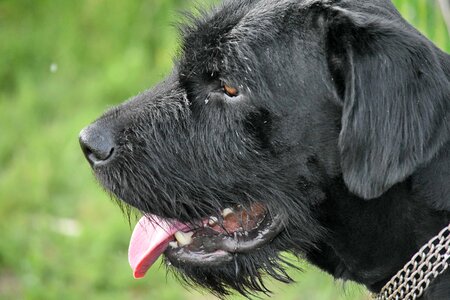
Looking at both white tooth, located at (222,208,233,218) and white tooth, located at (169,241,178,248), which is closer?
white tooth, located at (222,208,233,218)

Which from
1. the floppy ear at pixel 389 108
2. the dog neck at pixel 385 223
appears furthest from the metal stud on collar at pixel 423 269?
the floppy ear at pixel 389 108

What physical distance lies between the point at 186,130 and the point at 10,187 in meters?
3.03

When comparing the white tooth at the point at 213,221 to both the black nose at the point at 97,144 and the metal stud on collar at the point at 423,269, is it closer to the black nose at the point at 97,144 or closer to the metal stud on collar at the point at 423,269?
the black nose at the point at 97,144

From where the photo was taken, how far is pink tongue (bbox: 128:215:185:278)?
321 cm

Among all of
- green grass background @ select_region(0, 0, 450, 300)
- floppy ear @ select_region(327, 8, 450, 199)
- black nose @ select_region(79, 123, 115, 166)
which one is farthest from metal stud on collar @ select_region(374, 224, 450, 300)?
black nose @ select_region(79, 123, 115, 166)

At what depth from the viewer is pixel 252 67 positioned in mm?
2986

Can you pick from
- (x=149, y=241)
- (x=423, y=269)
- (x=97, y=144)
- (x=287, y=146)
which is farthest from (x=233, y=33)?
(x=423, y=269)

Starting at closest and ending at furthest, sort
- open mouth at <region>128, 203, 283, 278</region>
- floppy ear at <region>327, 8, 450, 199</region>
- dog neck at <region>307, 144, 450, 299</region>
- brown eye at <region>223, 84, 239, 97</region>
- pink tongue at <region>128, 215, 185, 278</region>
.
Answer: floppy ear at <region>327, 8, 450, 199</region>
dog neck at <region>307, 144, 450, 299</region>
brown eye at <region>223, 84, 239, 97</region>
open mouth at <region>128, 203, 283, 278</region>
pink tongue at <region>128, 215, 185, 278</region>

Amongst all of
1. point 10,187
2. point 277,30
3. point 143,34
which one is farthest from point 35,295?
point 143,34

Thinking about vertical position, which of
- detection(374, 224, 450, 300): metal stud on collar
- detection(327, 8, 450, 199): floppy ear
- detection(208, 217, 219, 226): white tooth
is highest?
detection(327, 8, 450, 199): floppy ear

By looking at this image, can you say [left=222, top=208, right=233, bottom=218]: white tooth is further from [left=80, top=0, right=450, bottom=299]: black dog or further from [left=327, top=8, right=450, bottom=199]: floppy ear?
[left=327, top=8, right=450, bottom=199]: floppy ear

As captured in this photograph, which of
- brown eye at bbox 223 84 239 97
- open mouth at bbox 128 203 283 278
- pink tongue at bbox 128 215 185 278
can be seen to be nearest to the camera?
brown eye at bbox 223 84 239 97

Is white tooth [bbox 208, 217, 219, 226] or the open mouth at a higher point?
white tooth [bbox 208, 217, 219, 226]

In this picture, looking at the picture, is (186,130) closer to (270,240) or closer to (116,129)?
(116,129)
